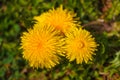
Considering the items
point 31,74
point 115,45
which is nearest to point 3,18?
point 31,74

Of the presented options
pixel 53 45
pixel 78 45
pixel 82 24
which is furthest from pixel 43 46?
pixel 82 24

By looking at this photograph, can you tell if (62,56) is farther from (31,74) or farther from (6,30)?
(6,30)

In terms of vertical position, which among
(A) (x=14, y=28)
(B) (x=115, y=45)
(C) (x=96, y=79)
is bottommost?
(C) (x=96, y=79)

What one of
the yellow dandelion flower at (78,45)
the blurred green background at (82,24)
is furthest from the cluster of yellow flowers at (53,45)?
the blurred green background at (82,24)

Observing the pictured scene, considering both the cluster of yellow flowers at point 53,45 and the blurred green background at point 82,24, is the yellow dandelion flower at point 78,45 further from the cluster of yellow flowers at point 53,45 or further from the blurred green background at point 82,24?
the blurred green background at point 82,24

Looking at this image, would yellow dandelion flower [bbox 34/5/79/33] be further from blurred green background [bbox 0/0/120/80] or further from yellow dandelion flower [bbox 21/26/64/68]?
blurred green background [bbox 0/0/120/80]

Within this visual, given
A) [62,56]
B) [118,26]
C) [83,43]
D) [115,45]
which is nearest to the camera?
[83,43]

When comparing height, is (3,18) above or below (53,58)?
above
